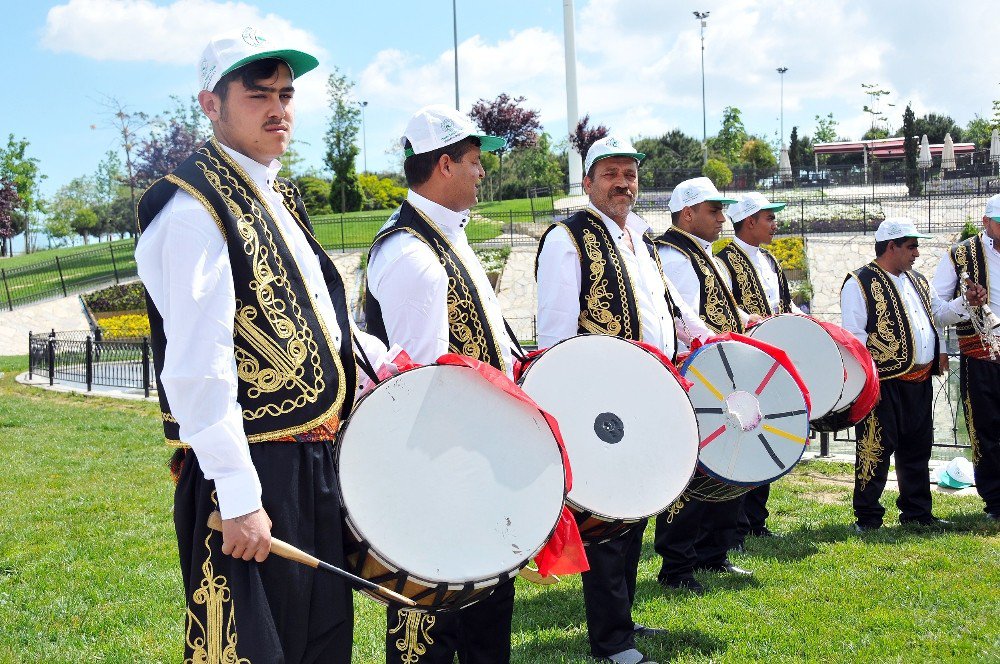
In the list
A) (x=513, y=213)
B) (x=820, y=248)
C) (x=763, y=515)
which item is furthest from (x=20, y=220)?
(x=763, y=515)

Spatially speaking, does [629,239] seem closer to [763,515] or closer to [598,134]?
[763,515]

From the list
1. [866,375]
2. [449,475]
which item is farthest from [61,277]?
[449,475]

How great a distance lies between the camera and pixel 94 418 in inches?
501

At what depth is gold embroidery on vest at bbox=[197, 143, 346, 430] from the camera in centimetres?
238

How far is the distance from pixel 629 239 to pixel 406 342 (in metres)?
1.74

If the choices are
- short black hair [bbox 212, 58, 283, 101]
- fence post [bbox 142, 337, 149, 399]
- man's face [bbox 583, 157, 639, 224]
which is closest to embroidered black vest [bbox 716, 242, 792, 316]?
man's face [bbox 583, 157, 639, 224]

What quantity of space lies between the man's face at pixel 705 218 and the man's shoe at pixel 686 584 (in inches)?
83.3

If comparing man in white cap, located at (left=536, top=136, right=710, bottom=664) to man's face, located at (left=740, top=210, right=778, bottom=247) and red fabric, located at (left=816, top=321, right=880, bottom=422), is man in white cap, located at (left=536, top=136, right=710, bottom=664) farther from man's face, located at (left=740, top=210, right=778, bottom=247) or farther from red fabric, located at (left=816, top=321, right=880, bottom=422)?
man's face, located at (left=740, top=210, right=778, bottom=247)

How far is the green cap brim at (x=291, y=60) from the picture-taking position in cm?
240

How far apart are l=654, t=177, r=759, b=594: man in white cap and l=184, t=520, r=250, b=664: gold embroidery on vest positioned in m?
3.42

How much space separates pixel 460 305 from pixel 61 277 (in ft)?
106

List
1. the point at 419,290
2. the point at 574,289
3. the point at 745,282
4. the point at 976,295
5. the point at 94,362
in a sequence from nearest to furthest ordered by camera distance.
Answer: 1. the point at 419,290
2. the point at 574,289
3. the point at 745,282
4. the point at 976,295
5. the point at 94,362

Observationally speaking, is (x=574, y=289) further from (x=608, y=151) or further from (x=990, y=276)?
(x=990, y=276)

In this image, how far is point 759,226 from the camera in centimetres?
709
